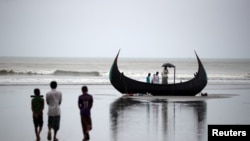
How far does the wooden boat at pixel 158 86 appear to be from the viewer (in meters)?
25.9

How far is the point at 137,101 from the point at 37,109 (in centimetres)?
1146

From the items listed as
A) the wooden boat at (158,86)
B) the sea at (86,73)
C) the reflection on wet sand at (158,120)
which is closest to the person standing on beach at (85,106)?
the reflection on wet sand at (158,120)

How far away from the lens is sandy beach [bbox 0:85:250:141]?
43.3ft

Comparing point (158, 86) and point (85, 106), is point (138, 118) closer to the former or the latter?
point (85, 106)

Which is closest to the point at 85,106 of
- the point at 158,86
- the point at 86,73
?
the point at 158,86

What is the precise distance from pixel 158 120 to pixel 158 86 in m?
9.67

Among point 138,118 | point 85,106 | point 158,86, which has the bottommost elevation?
point 138,118

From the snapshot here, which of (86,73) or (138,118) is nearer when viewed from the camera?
(138,118)

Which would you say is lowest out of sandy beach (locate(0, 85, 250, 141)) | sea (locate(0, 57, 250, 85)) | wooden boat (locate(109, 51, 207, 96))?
sea (locate(0, 57, 250, 85))

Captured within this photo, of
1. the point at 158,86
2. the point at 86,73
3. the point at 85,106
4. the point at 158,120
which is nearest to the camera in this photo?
the point at 85,106

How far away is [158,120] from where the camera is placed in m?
16.2

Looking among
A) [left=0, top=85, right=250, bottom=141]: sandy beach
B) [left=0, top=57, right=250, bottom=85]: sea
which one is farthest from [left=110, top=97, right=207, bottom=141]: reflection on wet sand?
[left=0, top=57, right=250, bottom=85]: sea

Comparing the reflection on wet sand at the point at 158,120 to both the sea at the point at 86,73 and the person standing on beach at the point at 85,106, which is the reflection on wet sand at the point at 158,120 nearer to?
the person standing on beach at the point at 85,106

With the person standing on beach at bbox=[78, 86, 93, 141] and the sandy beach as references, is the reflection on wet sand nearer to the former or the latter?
the sandy beach
